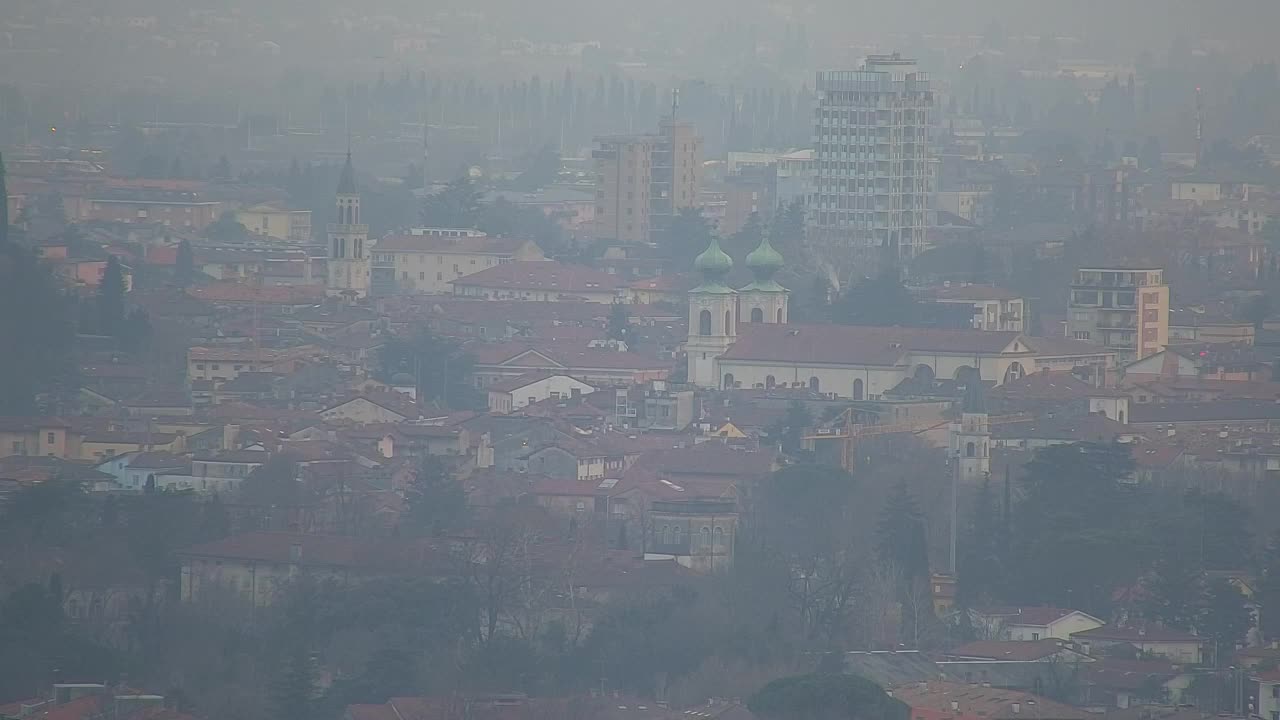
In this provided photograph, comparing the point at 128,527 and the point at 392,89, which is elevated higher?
the point at 392,89

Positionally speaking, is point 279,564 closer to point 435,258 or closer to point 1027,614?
A: point 1027,614

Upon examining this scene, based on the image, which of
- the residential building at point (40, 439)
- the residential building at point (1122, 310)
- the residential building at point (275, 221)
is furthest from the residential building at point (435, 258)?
the residential building at point (40, 439)

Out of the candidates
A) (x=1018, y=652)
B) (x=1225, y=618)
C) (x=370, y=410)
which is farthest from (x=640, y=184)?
(x=1018, y=652)

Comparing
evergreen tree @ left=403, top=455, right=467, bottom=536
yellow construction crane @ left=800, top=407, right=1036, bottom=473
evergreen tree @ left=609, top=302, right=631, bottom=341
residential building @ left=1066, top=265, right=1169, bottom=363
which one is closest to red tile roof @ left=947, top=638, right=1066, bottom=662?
evergreen tree @ left=403, top=455, right=467, bottom=536

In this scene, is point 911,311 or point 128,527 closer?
point 128,527

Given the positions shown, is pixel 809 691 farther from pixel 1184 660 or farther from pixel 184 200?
pixel 184 200

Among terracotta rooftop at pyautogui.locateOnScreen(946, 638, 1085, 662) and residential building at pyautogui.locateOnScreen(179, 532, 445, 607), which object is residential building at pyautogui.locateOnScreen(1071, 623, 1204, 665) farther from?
residential building at pyautogui.locateOnScreen(179, 532, 445, 607)

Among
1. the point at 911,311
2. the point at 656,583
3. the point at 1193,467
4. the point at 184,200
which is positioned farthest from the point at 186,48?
the point at 656,583
